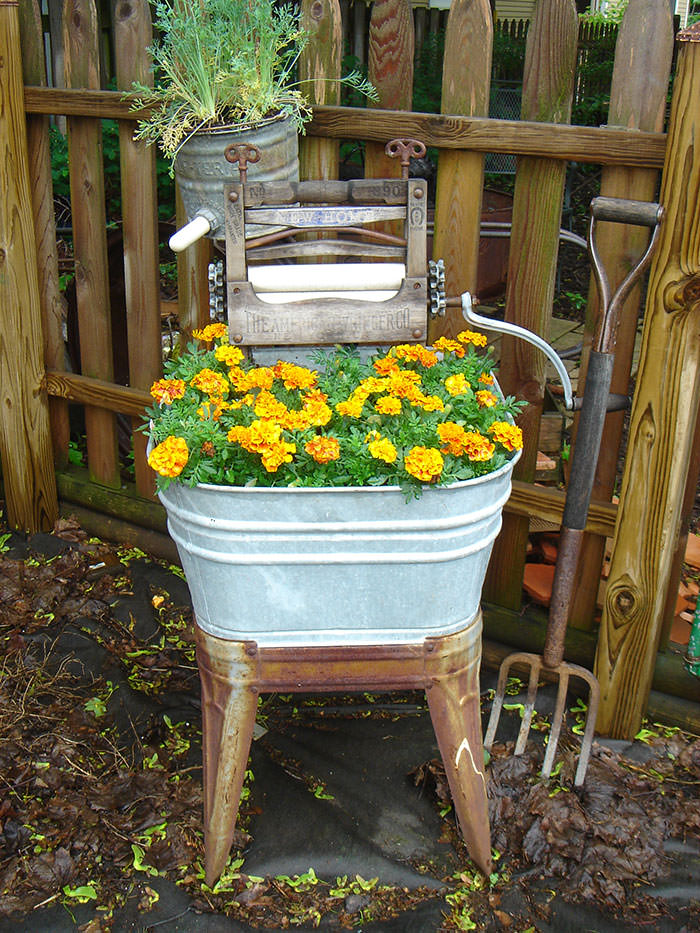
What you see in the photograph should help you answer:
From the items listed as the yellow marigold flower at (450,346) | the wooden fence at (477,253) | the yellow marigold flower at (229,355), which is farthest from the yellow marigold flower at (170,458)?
the wooden fence at (477,253)

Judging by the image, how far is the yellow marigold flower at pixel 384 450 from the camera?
1564 mm

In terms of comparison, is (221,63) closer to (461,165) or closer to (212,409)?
(461,165)

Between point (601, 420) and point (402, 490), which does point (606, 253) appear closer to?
point (601, 420)

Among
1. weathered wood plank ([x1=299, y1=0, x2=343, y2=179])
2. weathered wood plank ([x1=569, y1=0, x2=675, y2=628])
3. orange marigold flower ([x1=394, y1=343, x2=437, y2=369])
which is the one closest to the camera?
orange marigold flower ([x1=394, y1=343, x2=437, y2=369])

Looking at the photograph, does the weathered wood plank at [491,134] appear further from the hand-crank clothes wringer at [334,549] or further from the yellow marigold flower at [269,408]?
the yellow marigold flower at [269,408]

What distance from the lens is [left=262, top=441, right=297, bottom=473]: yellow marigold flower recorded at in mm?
1568

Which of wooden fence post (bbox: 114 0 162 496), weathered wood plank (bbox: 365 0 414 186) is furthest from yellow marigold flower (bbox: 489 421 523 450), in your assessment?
wooden fence post (bbox: 114 0 162 496)

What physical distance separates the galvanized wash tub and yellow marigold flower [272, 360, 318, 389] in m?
0.28

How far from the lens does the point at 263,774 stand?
2252 mm

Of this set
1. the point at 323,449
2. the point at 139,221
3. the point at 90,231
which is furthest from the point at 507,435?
the point at 90,231

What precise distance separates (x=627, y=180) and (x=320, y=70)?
87 cm

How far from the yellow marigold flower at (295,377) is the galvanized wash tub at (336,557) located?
0.91 ft

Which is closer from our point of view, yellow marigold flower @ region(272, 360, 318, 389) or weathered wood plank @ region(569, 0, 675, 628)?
yellow marigold flower @ region(272, 360, 318, 389)

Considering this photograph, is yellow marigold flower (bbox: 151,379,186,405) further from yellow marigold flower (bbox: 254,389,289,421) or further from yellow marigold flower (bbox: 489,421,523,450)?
yellow marigold flower (bbox: 489,421,523,450)
